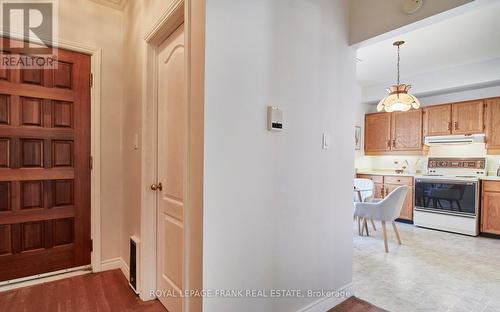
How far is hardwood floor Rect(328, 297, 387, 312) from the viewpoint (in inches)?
76.0

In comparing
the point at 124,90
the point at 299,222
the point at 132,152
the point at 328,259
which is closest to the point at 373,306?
the point at 328,259

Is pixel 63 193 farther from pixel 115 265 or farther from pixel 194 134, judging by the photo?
pixel 194 134

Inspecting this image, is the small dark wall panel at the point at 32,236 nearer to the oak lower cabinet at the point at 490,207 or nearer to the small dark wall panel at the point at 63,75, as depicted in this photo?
the small dark wall panel at the point at 63,75

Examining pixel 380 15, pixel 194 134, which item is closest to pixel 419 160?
pixel 380 15

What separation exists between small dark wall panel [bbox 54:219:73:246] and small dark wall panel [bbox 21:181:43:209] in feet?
0.76

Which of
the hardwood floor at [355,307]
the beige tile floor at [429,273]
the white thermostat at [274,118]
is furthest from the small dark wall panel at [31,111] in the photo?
the beige tile floor at [429,273]

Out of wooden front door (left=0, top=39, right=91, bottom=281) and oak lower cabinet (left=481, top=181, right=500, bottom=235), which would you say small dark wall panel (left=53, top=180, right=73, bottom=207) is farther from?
oak lower cabinet (left=481, top=181, right=500, bottom=235)

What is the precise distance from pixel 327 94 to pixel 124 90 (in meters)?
2.03

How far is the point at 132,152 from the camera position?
2.31 metres

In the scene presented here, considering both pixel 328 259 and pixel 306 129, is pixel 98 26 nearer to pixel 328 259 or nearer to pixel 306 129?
pixel 306 129

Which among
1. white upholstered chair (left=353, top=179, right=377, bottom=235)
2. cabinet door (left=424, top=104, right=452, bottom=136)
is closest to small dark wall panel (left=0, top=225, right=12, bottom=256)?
white upholstered chair (left=353, top=179, right=377, bottom=235)

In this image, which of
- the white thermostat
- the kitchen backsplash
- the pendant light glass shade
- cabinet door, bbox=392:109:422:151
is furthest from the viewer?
cabinet door, bbox=392:109:422:151

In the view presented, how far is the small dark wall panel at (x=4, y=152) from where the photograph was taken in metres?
2.10

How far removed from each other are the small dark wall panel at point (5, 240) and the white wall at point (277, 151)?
204 centimetres
